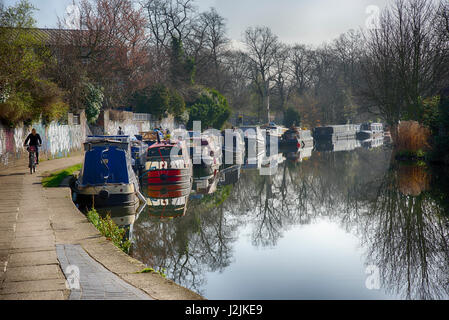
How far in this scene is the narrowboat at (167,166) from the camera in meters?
19.6

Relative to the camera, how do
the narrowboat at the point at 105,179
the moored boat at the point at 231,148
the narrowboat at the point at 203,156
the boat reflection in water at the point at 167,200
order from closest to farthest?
1. the narrowboat at the point at 105,179
2. the boat reflection in water at the point at 167,200
3. the narrowboat at the point at 203,156
4. the moored boat at the point at 231,148

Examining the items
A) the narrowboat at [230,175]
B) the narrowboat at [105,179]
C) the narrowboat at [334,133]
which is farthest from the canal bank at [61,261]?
the narrowboat at [334,133]

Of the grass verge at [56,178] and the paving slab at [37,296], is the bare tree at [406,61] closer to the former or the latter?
the grass verge at [56,178]

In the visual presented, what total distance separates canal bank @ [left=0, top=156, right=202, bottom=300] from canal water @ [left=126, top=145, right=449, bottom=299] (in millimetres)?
1513

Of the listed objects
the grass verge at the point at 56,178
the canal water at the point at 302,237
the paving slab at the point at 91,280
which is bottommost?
the canal water at the point at 302,237

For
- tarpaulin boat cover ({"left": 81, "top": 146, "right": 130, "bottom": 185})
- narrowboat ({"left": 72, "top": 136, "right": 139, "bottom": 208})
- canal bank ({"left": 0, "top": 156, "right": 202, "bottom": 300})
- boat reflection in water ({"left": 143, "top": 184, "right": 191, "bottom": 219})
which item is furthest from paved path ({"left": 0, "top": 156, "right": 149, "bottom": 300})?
boat reflection in water ({"left": 143, "top": 184, "right": 191, "bottom": 219})

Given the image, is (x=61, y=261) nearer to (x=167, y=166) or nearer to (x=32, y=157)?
(x=32, y=157)

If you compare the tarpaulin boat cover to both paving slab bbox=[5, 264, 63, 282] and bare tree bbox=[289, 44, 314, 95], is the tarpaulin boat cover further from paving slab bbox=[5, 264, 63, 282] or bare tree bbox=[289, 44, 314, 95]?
bare tree bbox=[289, 44, 314, 95]

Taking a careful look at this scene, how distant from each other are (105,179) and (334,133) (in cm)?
4746

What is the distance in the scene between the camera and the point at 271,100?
263 ft

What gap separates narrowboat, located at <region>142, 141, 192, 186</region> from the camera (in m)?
19.6

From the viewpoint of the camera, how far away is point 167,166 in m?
20.4

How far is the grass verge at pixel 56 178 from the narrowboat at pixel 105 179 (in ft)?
2.21
